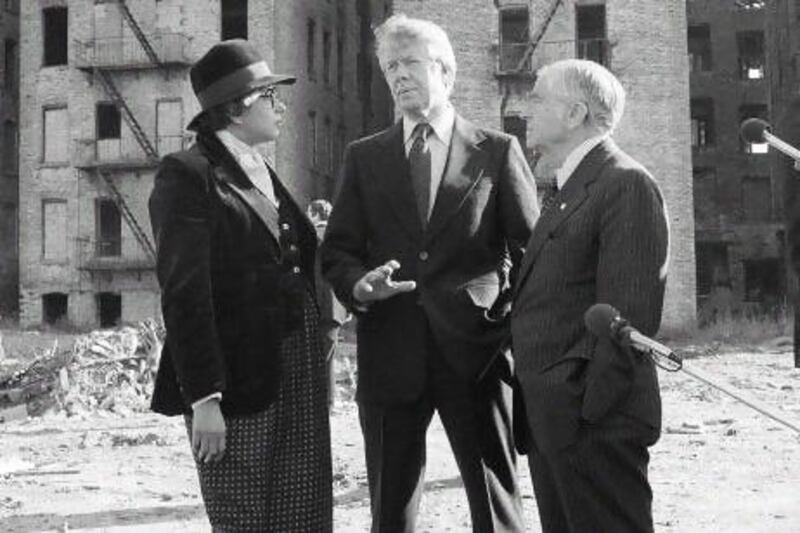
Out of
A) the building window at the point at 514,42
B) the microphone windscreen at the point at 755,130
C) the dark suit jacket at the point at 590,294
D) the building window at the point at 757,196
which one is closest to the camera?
the dark suit jacket at the point at 590,294

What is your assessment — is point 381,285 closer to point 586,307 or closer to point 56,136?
point 586,307

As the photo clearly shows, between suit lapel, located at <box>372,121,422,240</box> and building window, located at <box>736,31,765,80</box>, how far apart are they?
1785 inches

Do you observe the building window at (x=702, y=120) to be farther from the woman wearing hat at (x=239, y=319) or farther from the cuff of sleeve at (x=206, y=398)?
the cuff of sleeve at (x=206, y=398)

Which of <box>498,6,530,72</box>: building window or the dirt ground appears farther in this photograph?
<box>498,6,530,72</box>: building window

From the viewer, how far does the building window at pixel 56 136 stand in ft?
123

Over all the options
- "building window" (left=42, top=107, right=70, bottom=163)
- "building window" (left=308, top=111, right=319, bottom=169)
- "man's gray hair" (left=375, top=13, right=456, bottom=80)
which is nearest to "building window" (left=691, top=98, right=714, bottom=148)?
"building window" (left=308, top=111, right=319, bottom=169)

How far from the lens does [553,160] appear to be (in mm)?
4129

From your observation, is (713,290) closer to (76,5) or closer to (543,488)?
(76,5)

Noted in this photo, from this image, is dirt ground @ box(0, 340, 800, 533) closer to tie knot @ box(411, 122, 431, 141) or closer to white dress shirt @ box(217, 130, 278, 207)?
tie knot @ box(411, 122, 431, 141)

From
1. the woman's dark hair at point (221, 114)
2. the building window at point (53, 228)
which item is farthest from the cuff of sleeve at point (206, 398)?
the building window at point (53, 228)

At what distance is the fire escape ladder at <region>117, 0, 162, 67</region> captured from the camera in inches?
1391

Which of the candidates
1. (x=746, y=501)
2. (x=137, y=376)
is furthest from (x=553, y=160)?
(x=137, y=376)

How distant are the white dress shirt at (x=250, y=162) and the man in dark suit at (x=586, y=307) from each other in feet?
3.33

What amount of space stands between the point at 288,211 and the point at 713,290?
42080mm
